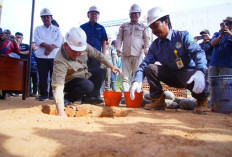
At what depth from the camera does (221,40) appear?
3.31 meters

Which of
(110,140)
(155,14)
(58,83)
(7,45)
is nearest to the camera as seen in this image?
(110,140)

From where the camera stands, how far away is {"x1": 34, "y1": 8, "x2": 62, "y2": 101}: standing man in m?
3.87

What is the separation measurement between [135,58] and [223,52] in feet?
5.15

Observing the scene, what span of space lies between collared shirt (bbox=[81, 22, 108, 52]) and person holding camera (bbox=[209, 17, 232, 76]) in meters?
2.09

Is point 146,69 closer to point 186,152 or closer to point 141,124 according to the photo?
point 141,124

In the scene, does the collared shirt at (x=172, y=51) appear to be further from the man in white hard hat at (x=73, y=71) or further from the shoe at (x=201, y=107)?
the man in white hard hat at (x=73, y=71)

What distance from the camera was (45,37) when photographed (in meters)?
4.04

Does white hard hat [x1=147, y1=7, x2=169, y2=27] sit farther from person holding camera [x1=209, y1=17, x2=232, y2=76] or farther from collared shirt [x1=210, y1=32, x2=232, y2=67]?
collared shirt [x1=210, y1=32, x2=232, y2=67]

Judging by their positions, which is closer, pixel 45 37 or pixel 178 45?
pixel 178 45

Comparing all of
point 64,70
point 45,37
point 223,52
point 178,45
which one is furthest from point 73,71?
point 223,52

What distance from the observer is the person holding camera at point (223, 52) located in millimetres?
3166

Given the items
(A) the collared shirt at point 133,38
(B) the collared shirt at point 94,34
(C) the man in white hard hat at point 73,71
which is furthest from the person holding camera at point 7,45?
(A) the collared shirt at point 133,38

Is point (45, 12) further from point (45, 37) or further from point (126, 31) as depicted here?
point (126, 31)

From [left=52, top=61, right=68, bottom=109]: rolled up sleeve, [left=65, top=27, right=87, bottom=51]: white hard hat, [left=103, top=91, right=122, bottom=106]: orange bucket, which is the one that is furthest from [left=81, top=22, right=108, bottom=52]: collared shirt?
[left=52, top=61, right=68, bottom=109]: rolled up sleeve
